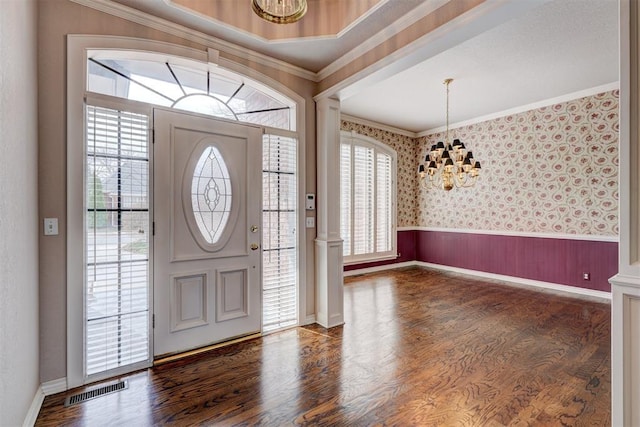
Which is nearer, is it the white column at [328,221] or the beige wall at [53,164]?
the beige wall at [53,164]

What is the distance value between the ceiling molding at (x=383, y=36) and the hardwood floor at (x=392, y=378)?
9.41ft

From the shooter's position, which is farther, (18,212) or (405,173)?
(405,173)

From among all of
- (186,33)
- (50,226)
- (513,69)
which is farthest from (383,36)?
(50,226)

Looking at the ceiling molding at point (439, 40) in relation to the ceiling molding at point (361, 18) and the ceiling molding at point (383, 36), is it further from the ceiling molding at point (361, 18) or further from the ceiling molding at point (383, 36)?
the ceiling molding at point (361, 18)

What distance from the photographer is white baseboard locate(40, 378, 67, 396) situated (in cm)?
210

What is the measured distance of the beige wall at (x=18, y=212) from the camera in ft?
4.64

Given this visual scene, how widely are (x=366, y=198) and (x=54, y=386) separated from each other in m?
5.13

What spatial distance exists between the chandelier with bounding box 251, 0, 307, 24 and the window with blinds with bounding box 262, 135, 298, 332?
1.50m

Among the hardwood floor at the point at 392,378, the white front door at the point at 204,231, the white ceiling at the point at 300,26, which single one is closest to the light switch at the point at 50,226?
the white front door at the point at 204,231

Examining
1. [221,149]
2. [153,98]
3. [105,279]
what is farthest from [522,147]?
[105,279]

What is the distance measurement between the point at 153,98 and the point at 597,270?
20.2ft

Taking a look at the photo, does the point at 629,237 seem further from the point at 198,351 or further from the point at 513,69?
the point at 513,69

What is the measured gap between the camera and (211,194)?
2.85 metres

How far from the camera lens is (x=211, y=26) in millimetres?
2639
